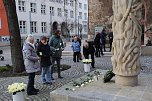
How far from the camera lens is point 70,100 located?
670 cm

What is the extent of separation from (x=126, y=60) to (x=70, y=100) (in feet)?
5.92

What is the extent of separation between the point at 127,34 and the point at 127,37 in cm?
8

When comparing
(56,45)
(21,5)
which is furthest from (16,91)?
(21,5)

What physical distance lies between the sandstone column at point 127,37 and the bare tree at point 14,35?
21.1 ft

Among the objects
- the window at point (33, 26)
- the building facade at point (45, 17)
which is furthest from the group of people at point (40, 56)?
the window at point (33, 26)

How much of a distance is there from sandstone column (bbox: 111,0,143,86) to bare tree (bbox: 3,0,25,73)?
21.1ft

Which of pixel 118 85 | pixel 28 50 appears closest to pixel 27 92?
pixel 28 50

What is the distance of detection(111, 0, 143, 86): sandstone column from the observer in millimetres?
7110

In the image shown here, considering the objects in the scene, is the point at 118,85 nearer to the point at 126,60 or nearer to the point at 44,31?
the point at 126,60

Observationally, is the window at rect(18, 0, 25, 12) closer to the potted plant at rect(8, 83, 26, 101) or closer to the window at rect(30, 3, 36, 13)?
the window at rect(30, 3, 36, 13)

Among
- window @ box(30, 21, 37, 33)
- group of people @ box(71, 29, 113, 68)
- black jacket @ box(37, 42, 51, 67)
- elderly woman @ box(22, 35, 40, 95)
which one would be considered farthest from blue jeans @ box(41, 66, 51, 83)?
window @ box(30, 21, 37, 33)

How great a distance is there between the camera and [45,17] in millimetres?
54562

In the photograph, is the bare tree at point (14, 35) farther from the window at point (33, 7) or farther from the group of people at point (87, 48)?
the window at point (33, 7)

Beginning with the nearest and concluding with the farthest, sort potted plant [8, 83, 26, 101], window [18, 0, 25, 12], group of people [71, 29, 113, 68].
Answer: potted plant [8, 83, 26, 101] < group of people [71, 29, 113, 68] < window [18, 0, 25, 12]
